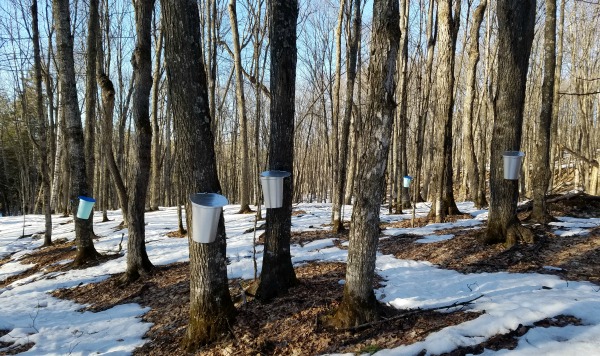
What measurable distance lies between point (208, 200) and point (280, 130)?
55.6 inches

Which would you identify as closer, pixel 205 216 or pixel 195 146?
pixel 205 216

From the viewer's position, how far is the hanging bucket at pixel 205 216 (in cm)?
301

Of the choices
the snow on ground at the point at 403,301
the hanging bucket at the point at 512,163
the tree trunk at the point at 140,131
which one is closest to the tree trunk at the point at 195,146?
the snow on ground at the point at 403,301

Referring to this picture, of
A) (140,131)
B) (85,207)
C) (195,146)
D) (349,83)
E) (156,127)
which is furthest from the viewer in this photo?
(156,127)

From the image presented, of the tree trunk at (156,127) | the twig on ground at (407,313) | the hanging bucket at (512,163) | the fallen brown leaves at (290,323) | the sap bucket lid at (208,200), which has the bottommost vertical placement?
the fallen brown leaves at (290,323)

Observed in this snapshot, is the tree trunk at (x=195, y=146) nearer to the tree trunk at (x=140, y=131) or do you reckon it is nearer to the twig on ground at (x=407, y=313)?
the twig on ground at (x=407, y=313)

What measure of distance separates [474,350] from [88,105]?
889cm

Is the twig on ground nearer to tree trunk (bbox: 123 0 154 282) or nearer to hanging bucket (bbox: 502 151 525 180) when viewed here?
hanging bucket (bbox: 502 151 525 180)

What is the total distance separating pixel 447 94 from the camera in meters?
7.57

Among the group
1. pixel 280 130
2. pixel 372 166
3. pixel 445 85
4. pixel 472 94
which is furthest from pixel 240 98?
pixel 372 166

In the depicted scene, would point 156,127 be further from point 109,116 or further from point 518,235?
point 518,235

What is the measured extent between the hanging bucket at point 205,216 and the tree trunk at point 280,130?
1131mm

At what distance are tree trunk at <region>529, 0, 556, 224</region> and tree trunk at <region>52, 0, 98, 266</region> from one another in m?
8.53

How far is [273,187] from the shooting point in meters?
3.86
